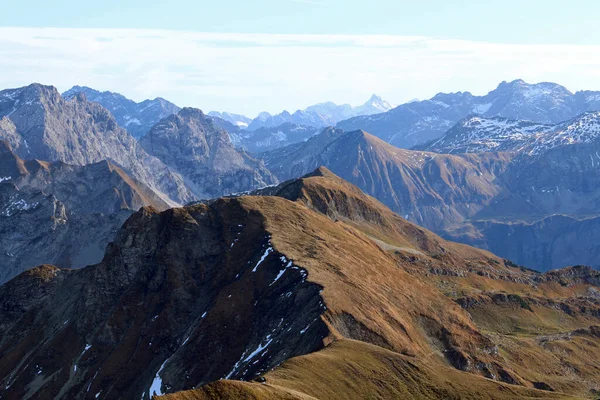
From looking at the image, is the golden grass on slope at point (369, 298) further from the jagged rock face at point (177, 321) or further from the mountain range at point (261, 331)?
the jagged rock face at point (177, 321)

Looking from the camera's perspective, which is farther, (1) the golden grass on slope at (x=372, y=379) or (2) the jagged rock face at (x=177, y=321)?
(2) the jagged rock face at (x=177, y=321)

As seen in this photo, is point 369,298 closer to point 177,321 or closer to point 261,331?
point 261,331

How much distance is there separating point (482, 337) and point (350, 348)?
2654 inches

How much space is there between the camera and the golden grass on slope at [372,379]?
361ft

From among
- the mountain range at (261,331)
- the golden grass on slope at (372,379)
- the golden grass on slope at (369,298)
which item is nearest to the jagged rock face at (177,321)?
the mountain range at (261,331)

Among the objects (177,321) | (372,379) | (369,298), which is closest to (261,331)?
(369,298)

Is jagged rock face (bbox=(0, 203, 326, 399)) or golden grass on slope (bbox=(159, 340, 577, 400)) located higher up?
golden grass on slope (bbox=(159, 340, 577, 400))

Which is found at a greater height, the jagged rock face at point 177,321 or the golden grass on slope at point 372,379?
the golden grass on slope at point 372,379

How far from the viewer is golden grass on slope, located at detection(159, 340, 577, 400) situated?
361 ft

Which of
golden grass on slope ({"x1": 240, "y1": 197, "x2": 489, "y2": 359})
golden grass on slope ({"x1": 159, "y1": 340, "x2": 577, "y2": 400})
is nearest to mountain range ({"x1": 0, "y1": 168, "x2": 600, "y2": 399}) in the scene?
golden grass on slope ({"x1": 159, "y1": 340, "x2": 577, "y2": 400})

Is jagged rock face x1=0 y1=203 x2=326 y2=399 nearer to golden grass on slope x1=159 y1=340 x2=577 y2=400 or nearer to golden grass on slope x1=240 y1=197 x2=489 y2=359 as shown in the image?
golden grass on slope x1=240 y1=197 x2=489 y2=359

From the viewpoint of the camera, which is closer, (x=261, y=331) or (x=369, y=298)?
(x=261, y=331)

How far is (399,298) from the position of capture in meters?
179

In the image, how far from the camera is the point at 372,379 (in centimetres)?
11819
